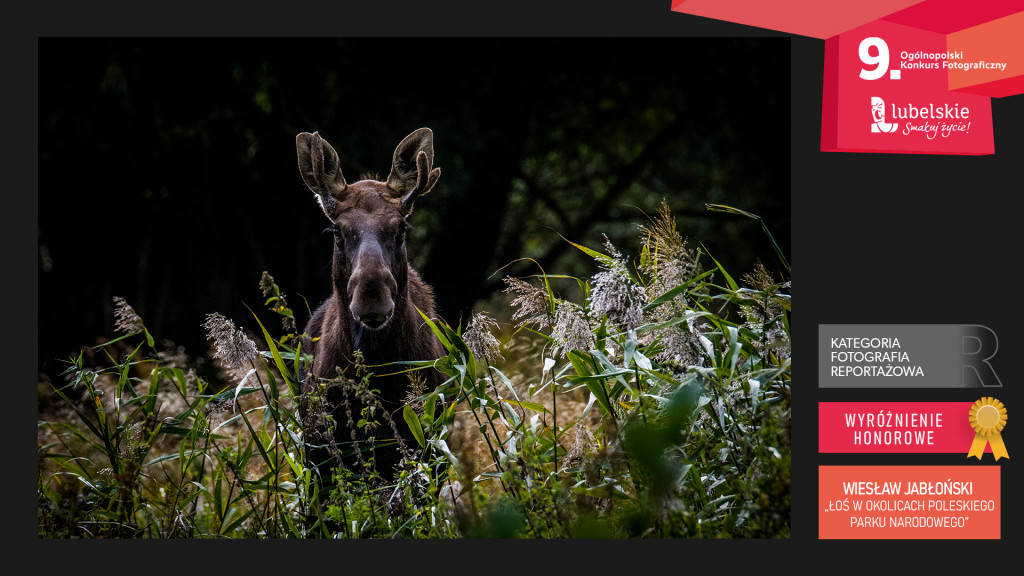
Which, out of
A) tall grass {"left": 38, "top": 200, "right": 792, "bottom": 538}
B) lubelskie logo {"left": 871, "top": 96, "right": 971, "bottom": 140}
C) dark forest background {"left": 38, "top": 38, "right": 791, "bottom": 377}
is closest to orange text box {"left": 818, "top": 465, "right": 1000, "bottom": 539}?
tall grass {"left": 38, "top": 200, "right": 792, "bottom": 538}

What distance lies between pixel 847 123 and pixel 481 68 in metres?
4.62

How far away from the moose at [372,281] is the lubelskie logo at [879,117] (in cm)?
196

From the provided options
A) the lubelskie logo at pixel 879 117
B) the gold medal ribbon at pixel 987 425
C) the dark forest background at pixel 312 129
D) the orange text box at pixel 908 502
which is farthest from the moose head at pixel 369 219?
the dark forest background at pixel 312 129

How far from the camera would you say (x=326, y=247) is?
307 inches

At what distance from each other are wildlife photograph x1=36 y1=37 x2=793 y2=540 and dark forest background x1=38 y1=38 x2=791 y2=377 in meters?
0.02

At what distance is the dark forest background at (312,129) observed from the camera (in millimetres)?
6938

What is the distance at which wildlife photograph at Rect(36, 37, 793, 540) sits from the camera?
128 inches

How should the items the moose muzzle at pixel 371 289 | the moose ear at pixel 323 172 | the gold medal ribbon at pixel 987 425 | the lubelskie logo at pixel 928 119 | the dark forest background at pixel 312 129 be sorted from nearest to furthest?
the gold medal ribbon at pixel 987 425 < the lubelskie logo at pixel 928 119 < the moose muzzle at pixel 371 289 < the moose ear at pixel 323 172 < the dark forest background at pixel 312 129

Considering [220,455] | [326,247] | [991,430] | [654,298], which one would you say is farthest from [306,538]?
[326,247]

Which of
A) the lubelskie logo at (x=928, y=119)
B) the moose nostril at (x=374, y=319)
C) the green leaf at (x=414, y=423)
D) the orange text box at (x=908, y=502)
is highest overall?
the lubelskie logo at (x=928, y=119)

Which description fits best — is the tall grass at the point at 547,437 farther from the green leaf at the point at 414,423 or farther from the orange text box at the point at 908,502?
the orange text box at the point at 908,502

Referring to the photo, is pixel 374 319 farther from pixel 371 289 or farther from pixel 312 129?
pixel 312 129

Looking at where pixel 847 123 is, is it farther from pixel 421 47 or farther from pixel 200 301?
pixel 200 301

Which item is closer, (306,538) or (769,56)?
(306,538)
